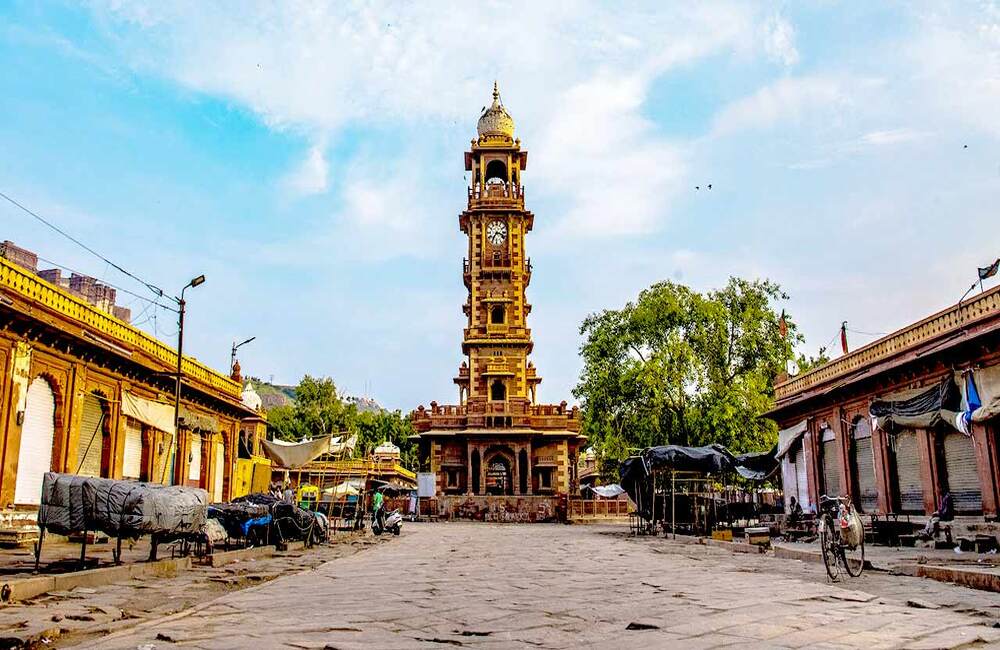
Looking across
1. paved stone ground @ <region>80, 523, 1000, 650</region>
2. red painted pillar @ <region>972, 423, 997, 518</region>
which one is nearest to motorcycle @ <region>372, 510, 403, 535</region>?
paved stone ground @ <region>80, 523, 1000, 650</region>

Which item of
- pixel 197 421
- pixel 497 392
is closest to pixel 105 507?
pixel 197 421

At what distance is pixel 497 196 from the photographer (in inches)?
2170

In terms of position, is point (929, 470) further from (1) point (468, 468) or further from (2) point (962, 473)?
(1) point (468, 468)

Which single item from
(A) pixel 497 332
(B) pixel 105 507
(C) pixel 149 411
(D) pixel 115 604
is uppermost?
(A) pixel 497 332

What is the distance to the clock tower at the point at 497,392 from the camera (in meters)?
48.6

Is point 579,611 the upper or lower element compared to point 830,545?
lower

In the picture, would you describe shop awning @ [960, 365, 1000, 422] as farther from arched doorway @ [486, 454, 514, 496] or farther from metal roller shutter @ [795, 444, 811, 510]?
arched doorway @ [486, 454, 514, 496]

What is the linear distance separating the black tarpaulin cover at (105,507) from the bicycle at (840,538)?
31.3 feet

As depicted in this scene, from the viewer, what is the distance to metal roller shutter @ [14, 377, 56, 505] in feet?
53.3

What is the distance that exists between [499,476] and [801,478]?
3164 cm

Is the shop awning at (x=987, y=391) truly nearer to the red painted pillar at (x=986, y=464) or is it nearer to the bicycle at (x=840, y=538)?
the red painted pillar at (x=986, y=464)

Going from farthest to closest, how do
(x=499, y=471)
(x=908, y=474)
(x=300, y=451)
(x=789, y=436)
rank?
(x=499, y=471) < (x=789, y=436) < (x=300, y=451) < (x=908, y=474)

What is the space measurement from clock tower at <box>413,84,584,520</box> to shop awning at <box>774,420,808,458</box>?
61.7ft

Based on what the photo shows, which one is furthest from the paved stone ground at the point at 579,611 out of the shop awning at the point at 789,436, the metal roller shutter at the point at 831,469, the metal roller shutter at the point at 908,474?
the shop awning at the point at 789,436
